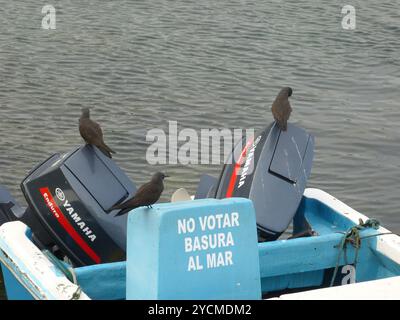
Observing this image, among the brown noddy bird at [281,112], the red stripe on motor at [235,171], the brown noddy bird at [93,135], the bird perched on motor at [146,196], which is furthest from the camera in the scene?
the brown noddy bird at [93,135]

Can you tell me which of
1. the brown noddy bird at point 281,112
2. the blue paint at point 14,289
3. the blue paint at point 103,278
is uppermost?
the brown noddy bird at point 281,112

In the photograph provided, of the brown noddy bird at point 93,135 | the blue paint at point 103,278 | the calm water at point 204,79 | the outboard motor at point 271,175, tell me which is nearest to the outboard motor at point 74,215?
the blue paint at point 103,278

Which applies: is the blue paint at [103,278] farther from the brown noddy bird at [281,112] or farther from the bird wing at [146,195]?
the brown noddy bird at [281,112]

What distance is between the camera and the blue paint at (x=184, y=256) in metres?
5.06

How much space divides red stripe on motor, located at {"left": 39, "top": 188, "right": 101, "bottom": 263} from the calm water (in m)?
3.81

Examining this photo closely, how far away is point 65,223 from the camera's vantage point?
258 inches

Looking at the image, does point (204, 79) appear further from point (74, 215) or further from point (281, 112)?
point (74, 215)

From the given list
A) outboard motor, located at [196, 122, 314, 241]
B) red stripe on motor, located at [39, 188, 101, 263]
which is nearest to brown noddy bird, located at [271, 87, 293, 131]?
outboard motor, located at [196, 122, 314, 241]

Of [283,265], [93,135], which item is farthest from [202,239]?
[93,135]

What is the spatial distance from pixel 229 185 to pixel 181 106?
6868mm

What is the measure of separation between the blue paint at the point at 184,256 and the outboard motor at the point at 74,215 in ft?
4.23

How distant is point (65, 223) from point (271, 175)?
1.51 m

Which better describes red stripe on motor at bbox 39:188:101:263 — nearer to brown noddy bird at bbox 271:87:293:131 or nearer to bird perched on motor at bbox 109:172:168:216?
bird perched on motor at bbox 109:172:168:216
